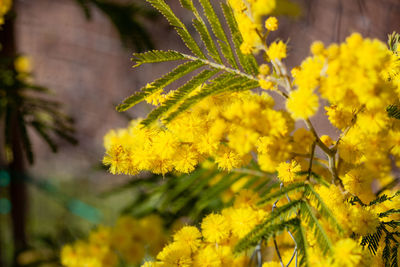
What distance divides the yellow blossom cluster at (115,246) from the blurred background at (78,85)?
24.3 inches

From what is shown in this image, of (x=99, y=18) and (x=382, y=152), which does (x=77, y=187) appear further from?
(x=382, y=152)

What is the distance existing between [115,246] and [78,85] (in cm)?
286

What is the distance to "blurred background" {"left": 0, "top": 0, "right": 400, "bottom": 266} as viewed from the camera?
141cm

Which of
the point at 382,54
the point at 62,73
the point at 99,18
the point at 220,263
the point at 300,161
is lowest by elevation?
the point at 220,263

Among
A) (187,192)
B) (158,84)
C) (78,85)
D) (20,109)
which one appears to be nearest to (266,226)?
(158,84)

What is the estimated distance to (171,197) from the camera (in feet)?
3.04

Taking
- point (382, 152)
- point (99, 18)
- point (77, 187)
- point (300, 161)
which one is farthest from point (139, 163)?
point (99, 18)

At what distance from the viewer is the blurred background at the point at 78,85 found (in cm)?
141

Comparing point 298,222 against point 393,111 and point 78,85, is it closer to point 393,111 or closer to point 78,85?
point 393,111

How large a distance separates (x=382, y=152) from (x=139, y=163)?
354mm

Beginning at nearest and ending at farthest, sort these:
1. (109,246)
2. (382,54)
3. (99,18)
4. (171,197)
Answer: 1. (382,54)
2. (109,246)
3. (171,197)
4. (99,18)

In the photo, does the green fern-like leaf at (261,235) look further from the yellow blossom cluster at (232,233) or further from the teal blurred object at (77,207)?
the teal blurred object at (77,207)

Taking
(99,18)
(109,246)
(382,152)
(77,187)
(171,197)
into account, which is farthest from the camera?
(99,18)

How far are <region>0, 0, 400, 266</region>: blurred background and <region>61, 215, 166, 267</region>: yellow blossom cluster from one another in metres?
0.62
